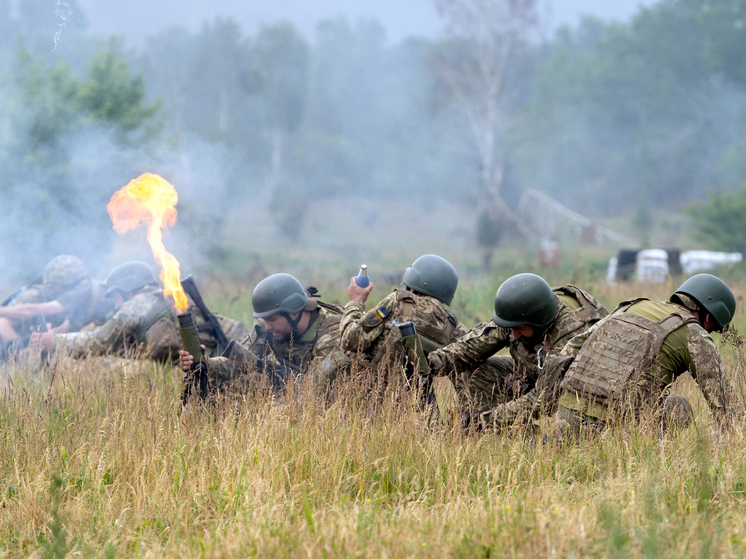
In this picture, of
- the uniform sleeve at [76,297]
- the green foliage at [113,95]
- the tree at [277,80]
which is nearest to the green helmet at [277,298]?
the uniform sleeve at [76,297]

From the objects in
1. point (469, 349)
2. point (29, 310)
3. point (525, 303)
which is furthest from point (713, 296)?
point (29, 310)

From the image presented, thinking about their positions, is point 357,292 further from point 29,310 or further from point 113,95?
point 113,95

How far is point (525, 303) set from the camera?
518 centimetres

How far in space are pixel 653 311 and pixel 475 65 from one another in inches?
1165

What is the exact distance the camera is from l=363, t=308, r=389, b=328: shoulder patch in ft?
17.5

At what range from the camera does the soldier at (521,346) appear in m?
4.96

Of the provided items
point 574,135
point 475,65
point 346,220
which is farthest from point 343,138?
point 475,65

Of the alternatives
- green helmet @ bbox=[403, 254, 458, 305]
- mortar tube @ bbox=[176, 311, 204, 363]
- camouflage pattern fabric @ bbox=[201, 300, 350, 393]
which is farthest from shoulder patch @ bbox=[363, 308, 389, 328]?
mortar tube @ bbox=[176, 311, 204, 363]

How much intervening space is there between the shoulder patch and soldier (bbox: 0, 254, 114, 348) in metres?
3.83

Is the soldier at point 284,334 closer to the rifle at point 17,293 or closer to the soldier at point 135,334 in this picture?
the soldier at point 135,334

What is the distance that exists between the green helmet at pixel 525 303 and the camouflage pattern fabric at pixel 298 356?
1232mm

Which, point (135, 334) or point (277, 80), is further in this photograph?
point (277, 80)

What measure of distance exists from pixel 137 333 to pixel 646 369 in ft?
15.6

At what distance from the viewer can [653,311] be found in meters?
4.76
